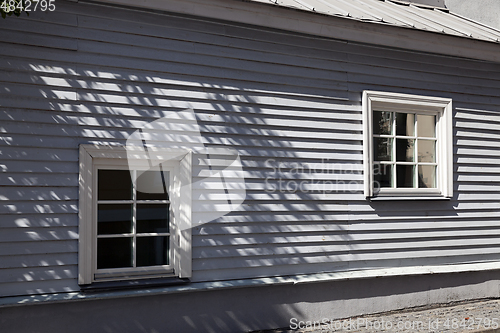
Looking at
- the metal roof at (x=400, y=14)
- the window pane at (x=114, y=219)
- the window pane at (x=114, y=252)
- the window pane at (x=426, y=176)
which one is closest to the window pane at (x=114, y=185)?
the window pane at (x=114, y=219)

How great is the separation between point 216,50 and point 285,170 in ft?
5.20

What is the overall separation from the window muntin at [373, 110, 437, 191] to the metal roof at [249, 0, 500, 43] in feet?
3.83

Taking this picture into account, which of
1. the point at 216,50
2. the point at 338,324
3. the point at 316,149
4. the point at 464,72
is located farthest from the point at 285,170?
the point at 464,72

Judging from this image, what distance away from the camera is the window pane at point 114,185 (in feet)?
15.5

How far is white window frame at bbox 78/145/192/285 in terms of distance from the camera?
4.50 metres

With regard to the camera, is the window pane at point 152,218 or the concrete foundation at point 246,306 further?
the window pane at point 152,218

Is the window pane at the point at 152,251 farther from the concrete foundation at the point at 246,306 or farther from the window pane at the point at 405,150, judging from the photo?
the window pane at the point at 405,150

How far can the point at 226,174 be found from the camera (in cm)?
518

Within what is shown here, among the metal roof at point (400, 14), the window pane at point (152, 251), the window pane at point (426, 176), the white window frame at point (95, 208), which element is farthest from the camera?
the window pane at point (426, 176)

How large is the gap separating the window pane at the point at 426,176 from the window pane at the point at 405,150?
8.7 inches

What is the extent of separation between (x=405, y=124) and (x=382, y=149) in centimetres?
52

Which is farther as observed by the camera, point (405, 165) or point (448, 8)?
point (448, 8)

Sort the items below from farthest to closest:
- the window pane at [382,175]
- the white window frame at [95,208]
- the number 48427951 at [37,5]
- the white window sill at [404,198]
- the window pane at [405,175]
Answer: the window pane at [405,175]
the window pane at [382,175]
the white window sill at [404,198]
the white window frame at [95,208]
the number 48427951 at [37,5]

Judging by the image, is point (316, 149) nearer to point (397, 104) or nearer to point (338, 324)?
point (397, 104)
